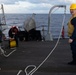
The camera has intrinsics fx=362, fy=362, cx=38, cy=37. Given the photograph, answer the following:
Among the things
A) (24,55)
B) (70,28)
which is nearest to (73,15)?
(70,28)

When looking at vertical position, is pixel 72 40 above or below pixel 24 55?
above

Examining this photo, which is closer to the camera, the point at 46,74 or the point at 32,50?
the point at 46,74

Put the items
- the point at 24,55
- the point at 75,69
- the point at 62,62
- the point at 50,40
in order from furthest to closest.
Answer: the point at 50,40 → the point at 24,55 → the point at 62,62 → the point at 75,69

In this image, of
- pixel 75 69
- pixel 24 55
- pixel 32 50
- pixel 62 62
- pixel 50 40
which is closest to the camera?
pixel 75 69

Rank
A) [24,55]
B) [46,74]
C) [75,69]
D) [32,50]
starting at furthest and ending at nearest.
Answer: [32,50], [24,55], [75,69], [46,74]

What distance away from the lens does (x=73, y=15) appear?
10953 millimetres

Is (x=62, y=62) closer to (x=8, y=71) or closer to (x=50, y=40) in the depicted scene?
(x=8, y=71)

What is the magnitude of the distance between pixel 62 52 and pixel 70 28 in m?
4.44

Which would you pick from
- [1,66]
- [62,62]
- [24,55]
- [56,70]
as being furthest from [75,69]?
[24,55]

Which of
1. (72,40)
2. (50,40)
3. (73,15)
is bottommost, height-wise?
(50,40)

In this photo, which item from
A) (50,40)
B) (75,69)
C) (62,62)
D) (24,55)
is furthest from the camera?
(50,40)

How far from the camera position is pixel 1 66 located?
11.7 m

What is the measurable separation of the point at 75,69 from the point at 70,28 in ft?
4.14

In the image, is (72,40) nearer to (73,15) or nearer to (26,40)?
(73,15)
